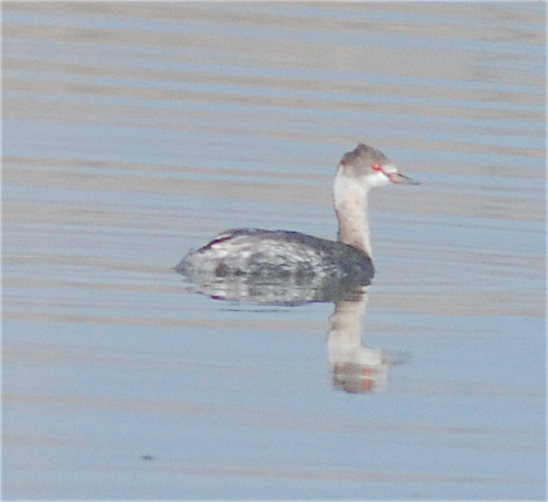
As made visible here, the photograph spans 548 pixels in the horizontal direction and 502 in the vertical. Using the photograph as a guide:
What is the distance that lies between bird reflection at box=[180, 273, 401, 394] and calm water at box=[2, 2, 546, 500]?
0.03m

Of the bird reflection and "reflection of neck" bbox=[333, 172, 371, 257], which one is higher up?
"reflection of neck" bbox=[333, 172, 371, 257]

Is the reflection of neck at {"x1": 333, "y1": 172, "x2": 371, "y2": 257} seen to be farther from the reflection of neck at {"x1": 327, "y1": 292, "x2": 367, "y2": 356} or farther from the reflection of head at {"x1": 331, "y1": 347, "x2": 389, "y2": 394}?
the reflection of head at {"x1": 331, "y1": 347, "x2": 389, "y2": 394}

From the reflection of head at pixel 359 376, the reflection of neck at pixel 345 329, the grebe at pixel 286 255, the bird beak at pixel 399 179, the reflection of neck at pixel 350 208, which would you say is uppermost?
the bird beak at pixel 399 179

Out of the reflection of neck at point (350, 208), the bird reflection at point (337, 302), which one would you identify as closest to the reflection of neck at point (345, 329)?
the bird reflection at point (337, 302)

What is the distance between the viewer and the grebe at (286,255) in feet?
37.0

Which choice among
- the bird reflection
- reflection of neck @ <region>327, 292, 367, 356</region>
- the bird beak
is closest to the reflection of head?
the bird reflection

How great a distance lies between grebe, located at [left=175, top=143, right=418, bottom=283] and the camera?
11266 mm

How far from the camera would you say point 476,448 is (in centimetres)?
830

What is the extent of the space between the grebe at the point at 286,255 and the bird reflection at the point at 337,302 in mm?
40

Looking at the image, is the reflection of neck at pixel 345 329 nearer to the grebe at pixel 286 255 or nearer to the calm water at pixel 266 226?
the calm water at pixel 266 226

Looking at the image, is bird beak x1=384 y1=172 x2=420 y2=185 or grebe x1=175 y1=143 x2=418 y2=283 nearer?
grebe x1=175 y1=143 x2=418 y2=283

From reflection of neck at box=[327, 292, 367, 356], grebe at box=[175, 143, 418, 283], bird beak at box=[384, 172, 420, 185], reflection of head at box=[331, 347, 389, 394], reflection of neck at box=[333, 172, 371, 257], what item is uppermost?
bird beak at box=[384, 172, 420, 185]

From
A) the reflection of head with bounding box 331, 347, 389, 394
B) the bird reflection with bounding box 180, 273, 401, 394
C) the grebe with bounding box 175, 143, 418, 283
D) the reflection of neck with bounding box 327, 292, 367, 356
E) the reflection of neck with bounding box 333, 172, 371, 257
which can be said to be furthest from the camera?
the reflection of neck with bounding box 333, 172, 371, 257

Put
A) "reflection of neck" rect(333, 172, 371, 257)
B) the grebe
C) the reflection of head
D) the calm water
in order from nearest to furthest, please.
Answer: the calm water → the reflection of head → the grebe → "reflection of neck" rect(333, 172, 371, 257)
